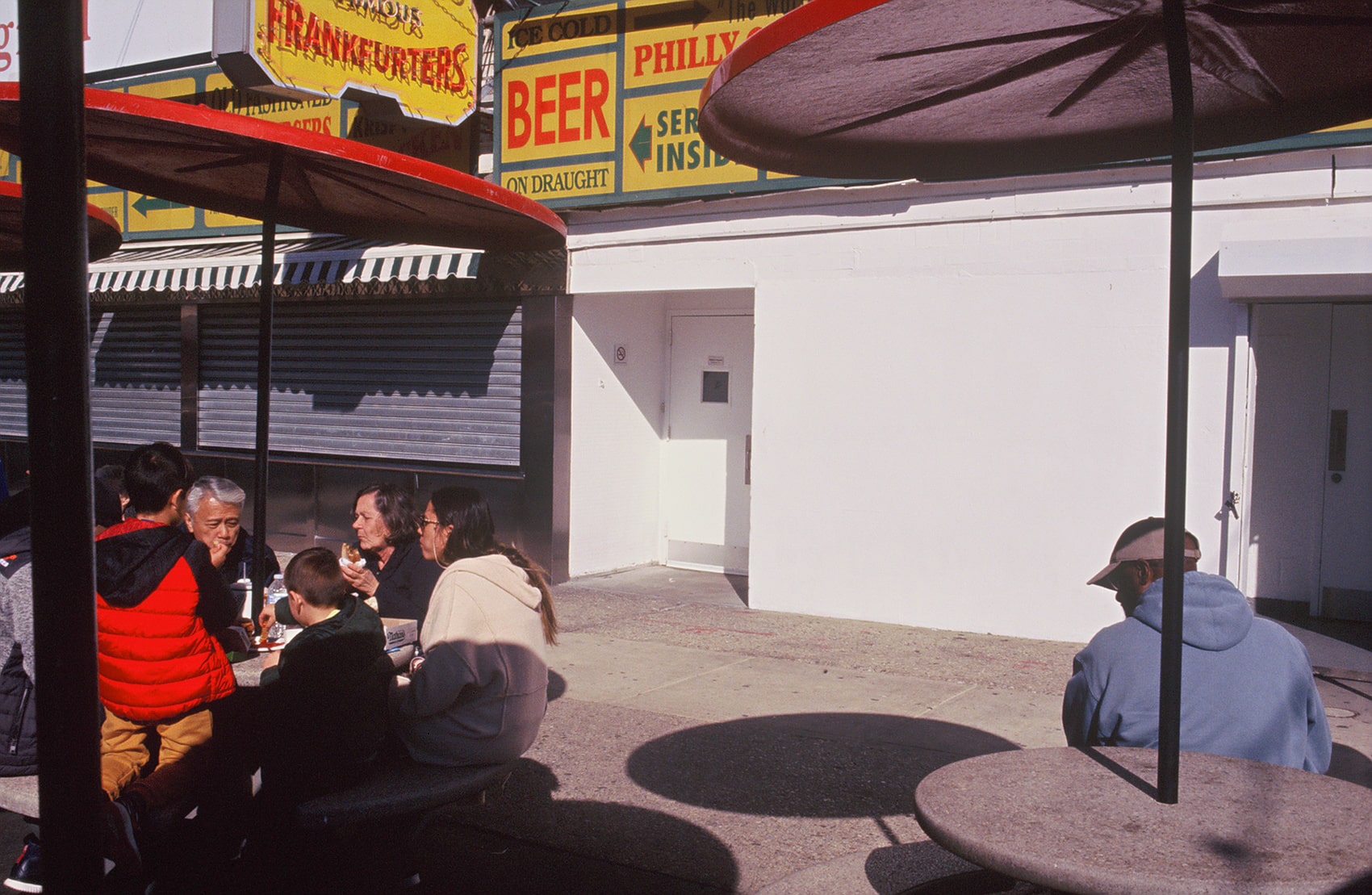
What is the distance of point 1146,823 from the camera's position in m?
2.41

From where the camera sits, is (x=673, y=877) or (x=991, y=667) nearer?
(x=673, y=877)

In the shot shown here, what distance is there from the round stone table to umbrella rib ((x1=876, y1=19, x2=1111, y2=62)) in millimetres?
1755

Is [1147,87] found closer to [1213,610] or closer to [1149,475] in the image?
[1213,610]

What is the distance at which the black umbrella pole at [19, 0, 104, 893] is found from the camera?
1.63m

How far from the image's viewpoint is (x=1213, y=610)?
299cm

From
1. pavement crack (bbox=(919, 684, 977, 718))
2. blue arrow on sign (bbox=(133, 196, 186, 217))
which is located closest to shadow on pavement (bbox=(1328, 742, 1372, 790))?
pavement crack (bbox=(919, 684, 977, 718))

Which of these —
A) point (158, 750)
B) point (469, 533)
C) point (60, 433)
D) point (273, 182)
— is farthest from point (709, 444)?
point (60, 433)

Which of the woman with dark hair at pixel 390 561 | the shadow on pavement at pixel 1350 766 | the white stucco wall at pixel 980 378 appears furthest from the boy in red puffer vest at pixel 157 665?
the white stucco wall at pixel 980 378

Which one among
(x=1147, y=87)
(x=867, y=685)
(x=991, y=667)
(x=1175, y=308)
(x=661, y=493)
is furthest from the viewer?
(x=661, y=493)

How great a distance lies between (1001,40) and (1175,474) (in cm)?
112

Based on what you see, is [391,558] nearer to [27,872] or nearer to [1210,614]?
[27,872]

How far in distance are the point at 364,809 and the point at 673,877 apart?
1.19 metres

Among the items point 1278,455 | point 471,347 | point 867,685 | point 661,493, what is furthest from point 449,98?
point 1278,455

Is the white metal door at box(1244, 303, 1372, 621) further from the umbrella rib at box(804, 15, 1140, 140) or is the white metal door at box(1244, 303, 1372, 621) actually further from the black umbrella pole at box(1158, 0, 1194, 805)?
the black umbrella pole at box(1158, 0, 1194, 805)
